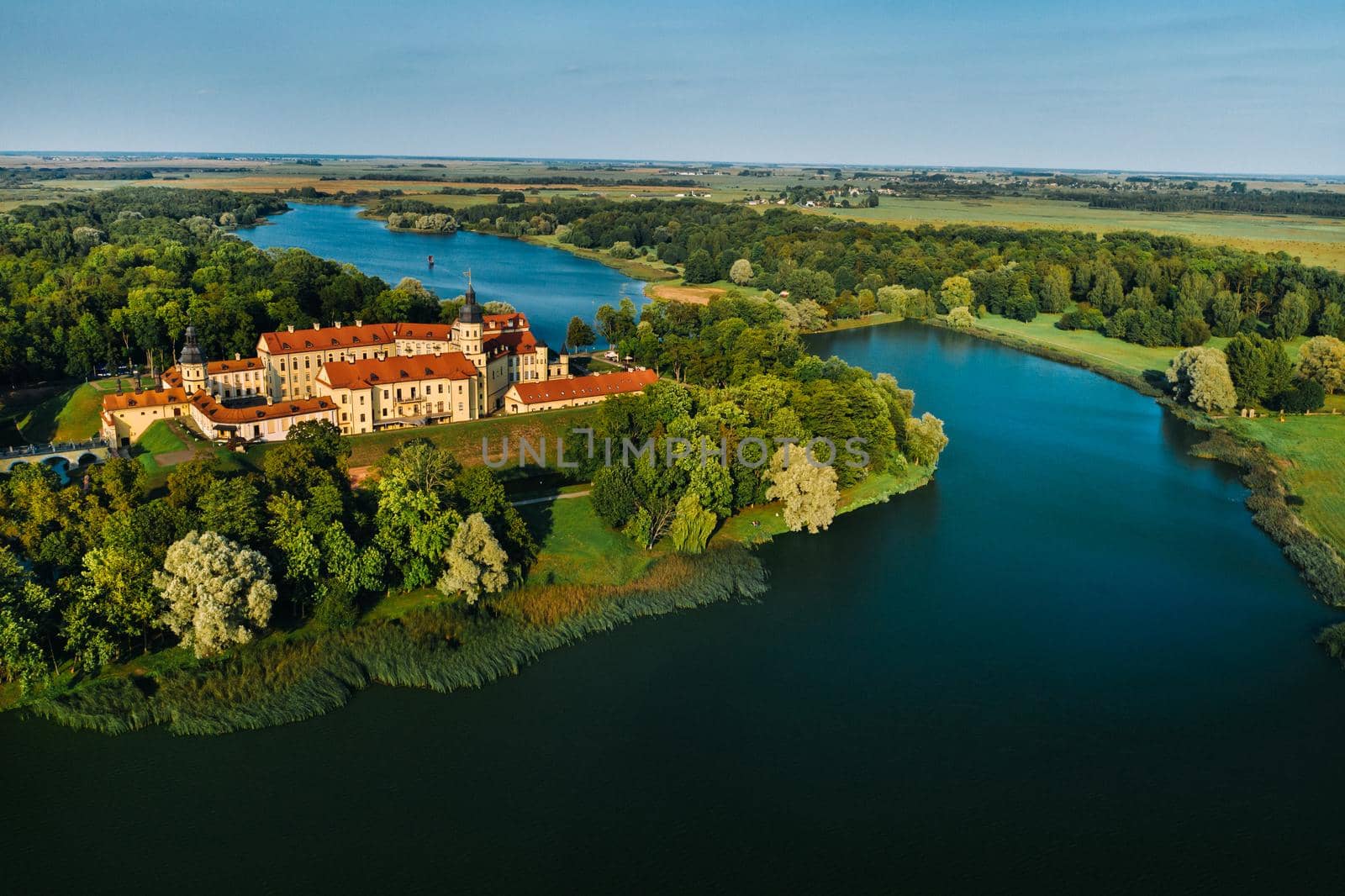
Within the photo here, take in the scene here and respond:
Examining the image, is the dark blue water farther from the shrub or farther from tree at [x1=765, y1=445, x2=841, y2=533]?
the shrub

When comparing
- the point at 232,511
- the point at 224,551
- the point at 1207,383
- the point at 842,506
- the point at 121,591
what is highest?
the point at 1207,383

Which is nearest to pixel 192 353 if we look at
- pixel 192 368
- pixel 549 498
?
pixel 192 368

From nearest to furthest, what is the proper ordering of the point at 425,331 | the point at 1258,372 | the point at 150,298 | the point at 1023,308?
the point at 425,331 → the point at 150,298 → the point at 1258,372 → the point at 1023,308

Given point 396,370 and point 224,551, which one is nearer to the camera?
point 224,551

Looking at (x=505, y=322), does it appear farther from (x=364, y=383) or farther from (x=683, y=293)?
(x=683, y=293)

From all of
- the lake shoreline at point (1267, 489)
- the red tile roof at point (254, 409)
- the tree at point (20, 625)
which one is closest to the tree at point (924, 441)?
the lake shoreline at point (1267, 489)

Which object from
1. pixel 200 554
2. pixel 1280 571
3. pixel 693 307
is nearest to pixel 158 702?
pixel 200 554
